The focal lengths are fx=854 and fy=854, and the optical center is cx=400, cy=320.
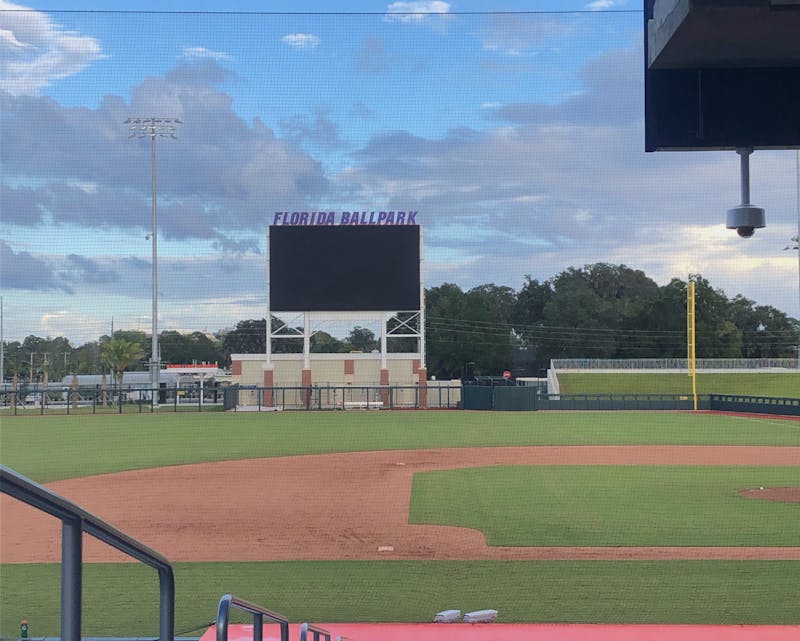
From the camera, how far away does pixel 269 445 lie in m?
18.4

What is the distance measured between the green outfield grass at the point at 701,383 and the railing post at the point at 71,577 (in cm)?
2697

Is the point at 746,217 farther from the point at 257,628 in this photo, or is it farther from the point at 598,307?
the point at 598,307

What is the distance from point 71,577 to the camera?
1.46 metres

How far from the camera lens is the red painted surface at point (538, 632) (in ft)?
16.4

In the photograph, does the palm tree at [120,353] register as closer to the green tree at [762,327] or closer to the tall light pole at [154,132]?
the green tree at [762,327]

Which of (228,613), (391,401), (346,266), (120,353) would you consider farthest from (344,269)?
(228,613)

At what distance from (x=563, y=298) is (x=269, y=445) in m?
7.34

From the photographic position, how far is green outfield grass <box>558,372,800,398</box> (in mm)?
26891

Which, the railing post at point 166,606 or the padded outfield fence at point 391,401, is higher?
the railing post at point 166,606

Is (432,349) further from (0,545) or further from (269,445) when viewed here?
(0,545)

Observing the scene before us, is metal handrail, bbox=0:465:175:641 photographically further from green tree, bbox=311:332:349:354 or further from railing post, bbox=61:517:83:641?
green tree, bbox=311:332:349:354

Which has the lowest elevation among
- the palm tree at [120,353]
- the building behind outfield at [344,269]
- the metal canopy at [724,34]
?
the palm tree at [120,353]

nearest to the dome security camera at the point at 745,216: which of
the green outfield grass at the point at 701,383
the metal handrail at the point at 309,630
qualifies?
the metal handrail at the point at 309,630

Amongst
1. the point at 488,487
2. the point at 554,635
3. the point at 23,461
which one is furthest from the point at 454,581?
the point at 23,461
